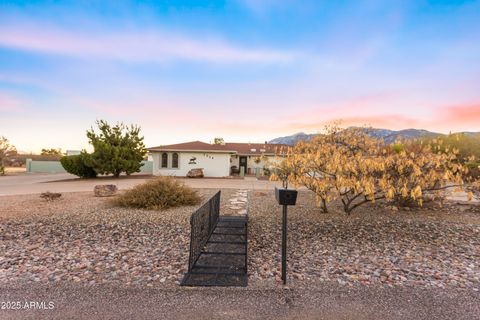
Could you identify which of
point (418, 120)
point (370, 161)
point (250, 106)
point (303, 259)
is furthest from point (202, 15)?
point (418, 120)

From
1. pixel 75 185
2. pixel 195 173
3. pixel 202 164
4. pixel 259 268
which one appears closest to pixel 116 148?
pixel 75 185

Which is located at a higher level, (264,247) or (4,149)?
(4,149)

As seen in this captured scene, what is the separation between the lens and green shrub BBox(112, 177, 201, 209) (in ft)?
24.4

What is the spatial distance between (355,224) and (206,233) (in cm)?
400

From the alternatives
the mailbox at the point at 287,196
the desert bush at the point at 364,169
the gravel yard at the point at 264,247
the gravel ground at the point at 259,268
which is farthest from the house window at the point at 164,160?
the mailbox at the point at 287,196

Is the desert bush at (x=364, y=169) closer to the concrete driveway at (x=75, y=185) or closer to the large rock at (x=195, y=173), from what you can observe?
the concrete driveway at (x=75, y=185)

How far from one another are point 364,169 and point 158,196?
20.0 feet

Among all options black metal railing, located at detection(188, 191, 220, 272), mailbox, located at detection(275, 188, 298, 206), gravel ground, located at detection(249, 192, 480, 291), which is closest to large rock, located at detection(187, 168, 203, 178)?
gravel ground, located at detection(249, 192, 480, 291)

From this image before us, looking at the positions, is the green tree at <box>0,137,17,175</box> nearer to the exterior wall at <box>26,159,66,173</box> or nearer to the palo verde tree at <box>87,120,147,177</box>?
the exterior wall at <box>26,159,66,173</box>

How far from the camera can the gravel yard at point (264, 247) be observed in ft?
10.3

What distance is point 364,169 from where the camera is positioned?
202 inches

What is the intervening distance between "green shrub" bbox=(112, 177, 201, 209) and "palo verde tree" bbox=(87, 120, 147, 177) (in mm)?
10635

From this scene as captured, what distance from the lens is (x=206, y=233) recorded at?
12.8 ft

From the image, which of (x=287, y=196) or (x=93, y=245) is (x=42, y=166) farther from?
(x=287, y=196)
